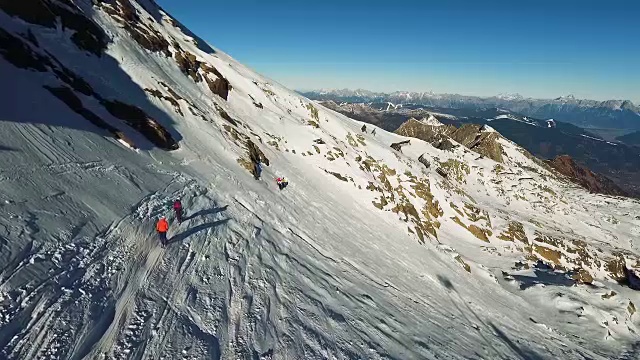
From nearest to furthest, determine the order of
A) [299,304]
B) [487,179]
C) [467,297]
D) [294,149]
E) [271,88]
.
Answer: [299,304], [467,297], [294,149], [271,88], [487,179]

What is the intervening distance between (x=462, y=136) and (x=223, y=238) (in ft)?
346

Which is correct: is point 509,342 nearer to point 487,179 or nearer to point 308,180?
point 308,180

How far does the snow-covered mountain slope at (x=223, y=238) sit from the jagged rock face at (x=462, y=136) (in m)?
45.7

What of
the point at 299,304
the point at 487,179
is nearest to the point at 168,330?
the point at 299,304

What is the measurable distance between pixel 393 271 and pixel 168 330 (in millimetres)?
17609

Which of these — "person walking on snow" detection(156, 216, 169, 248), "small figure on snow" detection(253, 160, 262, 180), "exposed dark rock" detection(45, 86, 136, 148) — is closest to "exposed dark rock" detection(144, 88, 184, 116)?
"small figure on snow" detection(253, 160, 262, 180)

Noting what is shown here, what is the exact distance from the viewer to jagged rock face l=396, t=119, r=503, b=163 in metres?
93.7

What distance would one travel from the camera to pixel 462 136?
356 feet

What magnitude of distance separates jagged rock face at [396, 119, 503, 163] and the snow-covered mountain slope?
150 ft

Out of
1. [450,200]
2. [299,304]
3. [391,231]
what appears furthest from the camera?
[450,200]

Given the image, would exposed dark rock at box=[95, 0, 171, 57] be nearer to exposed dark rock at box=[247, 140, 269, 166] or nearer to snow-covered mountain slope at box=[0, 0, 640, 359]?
snow-covered mountain slope at box=[0, 0, 640, 359]

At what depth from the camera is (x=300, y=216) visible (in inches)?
976

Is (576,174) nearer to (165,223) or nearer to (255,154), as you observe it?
(255,154)

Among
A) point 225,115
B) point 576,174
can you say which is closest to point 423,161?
point 225,115
